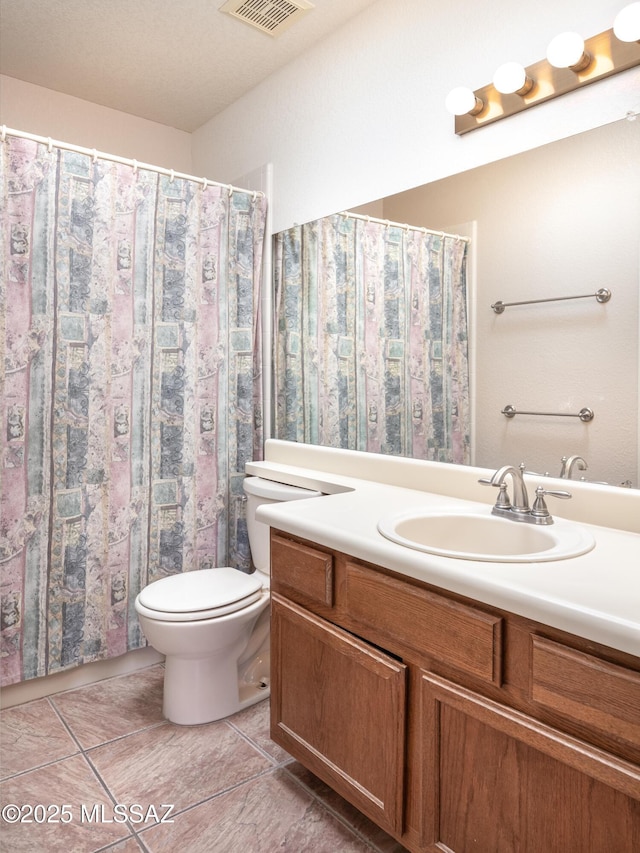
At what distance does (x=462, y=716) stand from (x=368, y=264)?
1.55 meters

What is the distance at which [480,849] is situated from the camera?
1136 millimetres

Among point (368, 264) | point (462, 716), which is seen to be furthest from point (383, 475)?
point (462, 716)

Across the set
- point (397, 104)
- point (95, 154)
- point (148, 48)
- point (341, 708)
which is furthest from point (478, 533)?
point (148, 48)

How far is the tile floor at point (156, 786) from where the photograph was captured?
58.7 inches

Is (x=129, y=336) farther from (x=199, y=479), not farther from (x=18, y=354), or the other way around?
(x=199, y=479)

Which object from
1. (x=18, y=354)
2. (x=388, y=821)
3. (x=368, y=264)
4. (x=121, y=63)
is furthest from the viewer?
(x=121, y=63)

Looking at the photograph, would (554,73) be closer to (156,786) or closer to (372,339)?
(372,339)

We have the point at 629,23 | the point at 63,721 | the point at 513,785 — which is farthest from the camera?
the point at 63,721

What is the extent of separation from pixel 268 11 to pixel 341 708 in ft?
7.51

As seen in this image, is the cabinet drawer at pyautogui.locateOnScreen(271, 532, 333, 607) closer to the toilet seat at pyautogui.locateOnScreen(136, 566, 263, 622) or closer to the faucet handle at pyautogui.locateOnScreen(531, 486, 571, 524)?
the toilet seat at pyautogui.locateOnScreen(136, 566, 263, 622)

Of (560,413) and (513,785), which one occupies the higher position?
(560,413)

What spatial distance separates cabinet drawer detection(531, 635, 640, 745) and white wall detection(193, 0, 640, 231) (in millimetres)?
1270

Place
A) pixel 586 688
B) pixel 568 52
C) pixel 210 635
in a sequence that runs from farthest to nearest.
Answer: pixel 210 635
pixel 568 52
pixel 586 688

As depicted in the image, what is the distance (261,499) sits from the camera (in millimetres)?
2312
